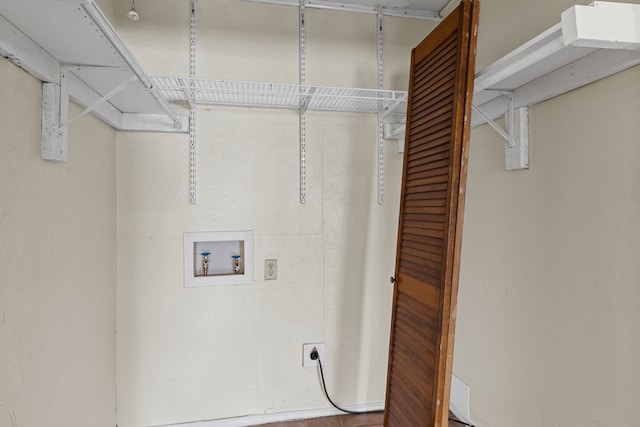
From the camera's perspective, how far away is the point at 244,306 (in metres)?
1.77

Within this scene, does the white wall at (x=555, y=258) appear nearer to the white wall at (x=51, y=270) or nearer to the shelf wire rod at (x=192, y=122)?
the shelf wire rod at (x=192, y=122)

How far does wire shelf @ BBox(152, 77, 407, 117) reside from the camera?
58.7 inches

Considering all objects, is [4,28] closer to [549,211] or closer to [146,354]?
[146,354]

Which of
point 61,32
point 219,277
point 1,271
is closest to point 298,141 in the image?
point 219,277

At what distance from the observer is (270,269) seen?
5.91 ft

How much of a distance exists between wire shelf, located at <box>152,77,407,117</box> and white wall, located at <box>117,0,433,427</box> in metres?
0.07

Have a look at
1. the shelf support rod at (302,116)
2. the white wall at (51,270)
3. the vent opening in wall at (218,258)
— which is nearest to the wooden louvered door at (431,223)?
the shelf support rod at (302,116)

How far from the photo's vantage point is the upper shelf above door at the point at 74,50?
0.79 m

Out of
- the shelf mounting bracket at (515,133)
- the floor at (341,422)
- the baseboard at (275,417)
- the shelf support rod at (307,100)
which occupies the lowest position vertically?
the floor at (341,422)

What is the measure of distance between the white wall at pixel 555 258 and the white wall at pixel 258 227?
1.69 ft

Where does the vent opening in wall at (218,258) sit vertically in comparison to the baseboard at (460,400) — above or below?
above

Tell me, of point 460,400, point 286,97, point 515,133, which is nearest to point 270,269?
point 286,97

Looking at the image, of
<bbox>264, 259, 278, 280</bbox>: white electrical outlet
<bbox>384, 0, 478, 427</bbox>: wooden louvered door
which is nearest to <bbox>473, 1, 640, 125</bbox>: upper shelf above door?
<bbox>384, 0, 478, 427</bbox>: wooden louvered door

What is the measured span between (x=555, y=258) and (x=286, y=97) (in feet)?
4.44
